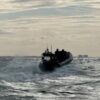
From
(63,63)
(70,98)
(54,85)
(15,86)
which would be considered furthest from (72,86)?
(63,63)

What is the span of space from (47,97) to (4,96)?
331 cm

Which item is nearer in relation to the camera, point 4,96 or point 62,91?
point 4,96

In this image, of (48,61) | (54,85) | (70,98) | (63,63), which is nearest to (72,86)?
(54,85)

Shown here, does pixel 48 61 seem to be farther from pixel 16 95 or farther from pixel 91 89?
pixel 16 95

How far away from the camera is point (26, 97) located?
102 feet

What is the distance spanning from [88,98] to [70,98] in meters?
1.38

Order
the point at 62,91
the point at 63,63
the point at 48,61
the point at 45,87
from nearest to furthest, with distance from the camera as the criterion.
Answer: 1. the point at 62,91
2. the point at 45,87
3. the point at 48,61
4. the point at 63,63

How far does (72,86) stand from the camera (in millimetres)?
39219

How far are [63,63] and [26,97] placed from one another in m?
42.5

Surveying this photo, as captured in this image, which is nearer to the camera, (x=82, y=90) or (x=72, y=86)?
(x=82, y=90)

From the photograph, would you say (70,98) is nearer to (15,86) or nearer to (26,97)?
(26,97)

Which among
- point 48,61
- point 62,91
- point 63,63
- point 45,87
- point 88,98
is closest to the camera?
point 88,98

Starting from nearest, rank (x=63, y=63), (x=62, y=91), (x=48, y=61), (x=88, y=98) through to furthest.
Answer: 1. (x=88, y=98)
2. (x=62, y=91)
3. (x=48, y=61)
4. (x=63, y=63)

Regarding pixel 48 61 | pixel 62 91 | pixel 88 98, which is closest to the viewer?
pixel 88 98
